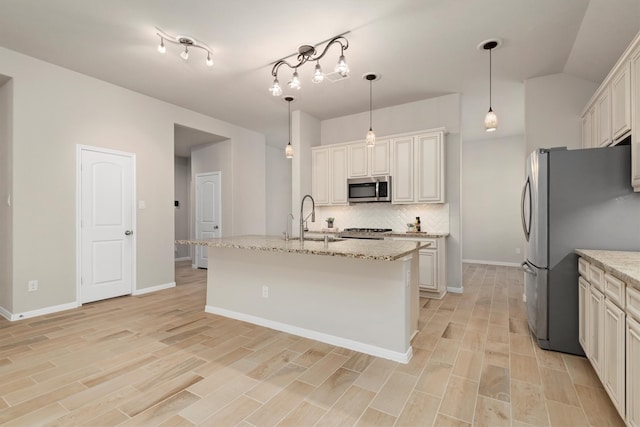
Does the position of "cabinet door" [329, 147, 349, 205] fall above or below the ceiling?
below

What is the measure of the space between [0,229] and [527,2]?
5.88m

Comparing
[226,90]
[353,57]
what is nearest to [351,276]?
[353,57]

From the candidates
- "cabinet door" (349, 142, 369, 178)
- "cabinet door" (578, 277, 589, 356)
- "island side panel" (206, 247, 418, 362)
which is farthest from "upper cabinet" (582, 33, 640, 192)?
"cabinet door" (349, 142, 369, 178)

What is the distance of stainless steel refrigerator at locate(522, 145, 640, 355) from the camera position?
2385 mm

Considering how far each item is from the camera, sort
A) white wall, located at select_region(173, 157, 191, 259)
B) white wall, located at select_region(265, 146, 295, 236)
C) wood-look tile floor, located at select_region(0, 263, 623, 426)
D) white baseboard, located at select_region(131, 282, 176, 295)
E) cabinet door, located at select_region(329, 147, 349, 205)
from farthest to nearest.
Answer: white wall, located at select_region(265, 146, 295, 236)
white wall, located at select_region(173, 157, 191, 259)
cabinet door, located at select_region(329, 147, 349, 205)
white baseboard, located at select_region(131, 282, 176, 295)
wood-look tile floor, located at select_region(0, 263, 623, 426)

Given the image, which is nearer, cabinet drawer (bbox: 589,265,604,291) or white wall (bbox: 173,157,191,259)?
cabinet drawer (bbox: 589,265,604,291)

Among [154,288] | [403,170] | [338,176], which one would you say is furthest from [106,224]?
[403,170]

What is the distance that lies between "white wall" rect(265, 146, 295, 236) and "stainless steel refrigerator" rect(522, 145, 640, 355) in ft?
21.7

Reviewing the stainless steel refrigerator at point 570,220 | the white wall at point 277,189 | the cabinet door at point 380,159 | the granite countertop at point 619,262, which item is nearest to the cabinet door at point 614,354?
the granite countertop at point 619,262

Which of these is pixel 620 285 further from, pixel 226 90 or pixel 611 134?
pixel 226 90

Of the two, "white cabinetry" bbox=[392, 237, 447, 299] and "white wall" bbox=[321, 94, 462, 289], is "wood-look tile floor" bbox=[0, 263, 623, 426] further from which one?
"white wall" bbox=[321, 94, 462, 289]

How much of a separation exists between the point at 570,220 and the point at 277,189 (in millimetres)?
7028

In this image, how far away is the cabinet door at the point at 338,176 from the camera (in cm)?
510

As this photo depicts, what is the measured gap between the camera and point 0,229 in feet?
11.8
